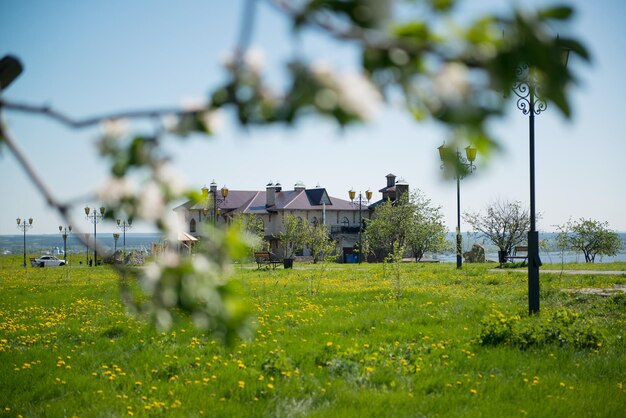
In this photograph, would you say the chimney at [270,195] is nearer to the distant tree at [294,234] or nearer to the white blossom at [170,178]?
the distant tree at [294,234]

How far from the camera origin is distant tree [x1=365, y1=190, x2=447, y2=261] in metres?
55.3

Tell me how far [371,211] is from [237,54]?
232 feet

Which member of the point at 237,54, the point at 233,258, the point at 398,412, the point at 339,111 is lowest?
the point at 398,412

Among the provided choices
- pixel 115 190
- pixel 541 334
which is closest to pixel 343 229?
pixel 541 334

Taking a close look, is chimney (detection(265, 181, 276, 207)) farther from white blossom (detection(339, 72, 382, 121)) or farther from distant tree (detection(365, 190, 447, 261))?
white blossom (detection(339, 72, 382, 121))

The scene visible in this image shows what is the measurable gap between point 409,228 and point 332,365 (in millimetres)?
48258

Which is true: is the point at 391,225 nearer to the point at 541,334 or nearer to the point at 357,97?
the point at 541,334

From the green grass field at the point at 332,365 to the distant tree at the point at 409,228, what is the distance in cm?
4243

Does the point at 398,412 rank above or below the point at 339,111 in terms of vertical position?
below

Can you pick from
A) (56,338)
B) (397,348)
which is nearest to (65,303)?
(56,338)

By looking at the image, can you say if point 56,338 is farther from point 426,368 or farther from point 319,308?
point 426,368

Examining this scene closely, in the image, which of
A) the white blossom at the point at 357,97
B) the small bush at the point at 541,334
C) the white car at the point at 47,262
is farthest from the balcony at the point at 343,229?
the white blossom at the point at 357,97

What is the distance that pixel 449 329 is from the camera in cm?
1025

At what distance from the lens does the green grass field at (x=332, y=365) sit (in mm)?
6375
